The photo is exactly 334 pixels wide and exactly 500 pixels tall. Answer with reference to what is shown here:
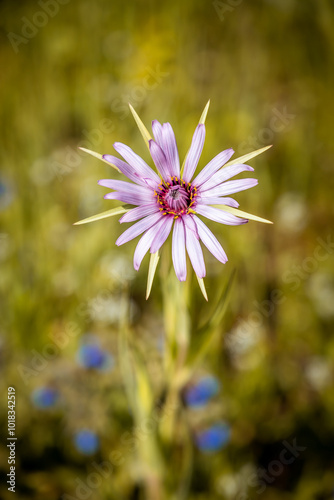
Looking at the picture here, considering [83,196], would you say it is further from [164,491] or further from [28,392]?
[164,491]

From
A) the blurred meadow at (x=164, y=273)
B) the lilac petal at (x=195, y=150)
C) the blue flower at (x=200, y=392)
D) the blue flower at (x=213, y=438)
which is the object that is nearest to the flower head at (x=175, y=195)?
the lilac petal at (x=195, y=150)

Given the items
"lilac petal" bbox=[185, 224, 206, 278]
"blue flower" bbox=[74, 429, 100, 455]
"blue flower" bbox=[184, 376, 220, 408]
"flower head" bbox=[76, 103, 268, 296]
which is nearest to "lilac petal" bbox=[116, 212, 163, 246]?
"flower head" bbox=[76, 103, 268, 296]

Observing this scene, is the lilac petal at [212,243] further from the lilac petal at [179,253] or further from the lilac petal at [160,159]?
the lilac petal at [160,159]

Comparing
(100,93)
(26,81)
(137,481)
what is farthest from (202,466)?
(26,81)

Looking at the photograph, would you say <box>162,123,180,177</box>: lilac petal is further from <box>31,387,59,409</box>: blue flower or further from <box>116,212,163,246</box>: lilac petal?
<box>31,387,59,409</box>: blue flower

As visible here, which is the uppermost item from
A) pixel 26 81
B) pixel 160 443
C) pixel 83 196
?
pixel 26 81

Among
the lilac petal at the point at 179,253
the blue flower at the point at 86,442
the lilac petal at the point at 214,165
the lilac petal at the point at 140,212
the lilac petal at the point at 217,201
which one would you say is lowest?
the blue flower at the point at 86,442
